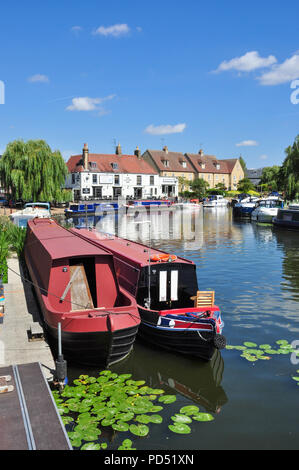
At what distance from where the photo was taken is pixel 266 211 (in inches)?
2260

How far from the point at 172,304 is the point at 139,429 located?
579 cm

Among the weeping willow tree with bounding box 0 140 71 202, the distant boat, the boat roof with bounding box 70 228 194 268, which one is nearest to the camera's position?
the boat roof with bounding box 70 228 194 268

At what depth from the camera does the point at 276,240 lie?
3972 centimetres

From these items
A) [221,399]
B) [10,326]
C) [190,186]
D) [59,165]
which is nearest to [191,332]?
[221,399]

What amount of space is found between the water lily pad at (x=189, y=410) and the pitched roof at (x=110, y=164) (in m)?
72.7

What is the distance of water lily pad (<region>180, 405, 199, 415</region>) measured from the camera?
9.54m

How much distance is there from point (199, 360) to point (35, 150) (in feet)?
160

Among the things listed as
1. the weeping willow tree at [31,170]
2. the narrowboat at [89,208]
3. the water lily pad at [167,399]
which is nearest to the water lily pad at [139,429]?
the water lily pad at [167,399]

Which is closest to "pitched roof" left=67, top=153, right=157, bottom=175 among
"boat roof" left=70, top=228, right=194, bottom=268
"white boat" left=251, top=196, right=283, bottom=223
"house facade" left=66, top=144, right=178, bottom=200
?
"house facade" left=66, top=144, right=178, bottom=200

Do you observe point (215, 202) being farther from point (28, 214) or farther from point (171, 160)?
point (28, 214)

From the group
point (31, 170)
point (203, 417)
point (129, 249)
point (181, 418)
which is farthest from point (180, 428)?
point (31, 170)

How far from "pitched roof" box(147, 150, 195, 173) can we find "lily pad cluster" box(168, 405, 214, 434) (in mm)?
93627

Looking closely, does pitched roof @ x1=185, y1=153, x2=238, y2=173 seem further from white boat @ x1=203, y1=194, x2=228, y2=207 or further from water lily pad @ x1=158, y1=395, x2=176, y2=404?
water lily pad @ x1=158, y1=395, x2=176, y2=404

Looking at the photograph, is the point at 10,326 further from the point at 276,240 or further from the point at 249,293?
the point at 276,240
